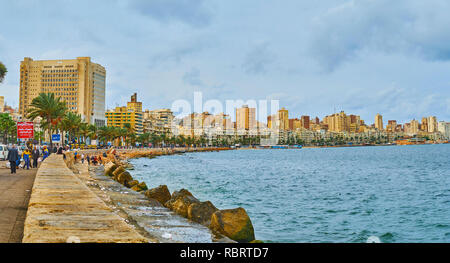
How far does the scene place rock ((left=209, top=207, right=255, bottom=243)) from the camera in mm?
11648

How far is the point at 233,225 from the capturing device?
11.9m

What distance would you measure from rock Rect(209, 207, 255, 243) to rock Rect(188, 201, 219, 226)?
1.38 metres

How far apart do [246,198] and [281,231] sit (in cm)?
1197

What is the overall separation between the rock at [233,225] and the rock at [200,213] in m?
1.38

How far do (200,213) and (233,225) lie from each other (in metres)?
2.31

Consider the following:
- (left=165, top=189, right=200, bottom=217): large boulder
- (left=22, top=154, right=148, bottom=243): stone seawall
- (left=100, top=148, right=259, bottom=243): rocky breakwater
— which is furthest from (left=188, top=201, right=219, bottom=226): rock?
(left=22, top=154, right=148, bottom=243): stone seawall

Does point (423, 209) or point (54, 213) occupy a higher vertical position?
point (54, 213)

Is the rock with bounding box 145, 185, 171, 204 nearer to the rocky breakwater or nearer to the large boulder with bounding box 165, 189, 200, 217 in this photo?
the rocky breakwater

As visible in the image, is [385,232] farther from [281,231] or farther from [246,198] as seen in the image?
[246,198]

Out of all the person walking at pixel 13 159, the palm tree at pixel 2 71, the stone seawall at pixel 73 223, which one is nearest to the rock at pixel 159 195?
the person walking at pixel 13 159

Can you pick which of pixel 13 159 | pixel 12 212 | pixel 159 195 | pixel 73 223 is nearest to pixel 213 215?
pixel 12 212

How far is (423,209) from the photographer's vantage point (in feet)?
78.7
